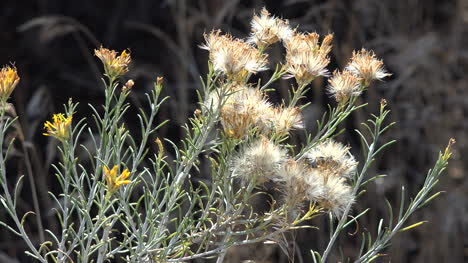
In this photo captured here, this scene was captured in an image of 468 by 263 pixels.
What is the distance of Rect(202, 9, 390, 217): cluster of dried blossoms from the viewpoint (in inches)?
35.3

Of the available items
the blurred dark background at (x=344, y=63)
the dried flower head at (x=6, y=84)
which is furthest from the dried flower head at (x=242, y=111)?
the blurred dark background at (x=344, y=63)

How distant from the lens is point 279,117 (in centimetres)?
94

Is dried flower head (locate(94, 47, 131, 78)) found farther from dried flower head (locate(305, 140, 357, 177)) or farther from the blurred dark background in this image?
the blurred dark background

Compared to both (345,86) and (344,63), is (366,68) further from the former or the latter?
(344,63)

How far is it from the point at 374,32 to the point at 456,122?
0.43m

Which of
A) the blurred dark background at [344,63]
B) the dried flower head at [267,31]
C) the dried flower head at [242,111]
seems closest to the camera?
the dried flower head at [242,111]

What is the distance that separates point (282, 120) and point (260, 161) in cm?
7

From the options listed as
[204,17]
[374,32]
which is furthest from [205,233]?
[374,32]

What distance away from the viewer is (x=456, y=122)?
2656 millimetres

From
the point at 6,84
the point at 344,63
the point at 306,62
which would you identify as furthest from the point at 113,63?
the point at 344,63

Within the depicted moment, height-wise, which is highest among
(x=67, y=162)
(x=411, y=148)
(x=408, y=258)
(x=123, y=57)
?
(x=123, y=57)

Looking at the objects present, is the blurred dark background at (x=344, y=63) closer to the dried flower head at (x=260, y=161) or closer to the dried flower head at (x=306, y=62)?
the dried flower head at (x=306, y=62)

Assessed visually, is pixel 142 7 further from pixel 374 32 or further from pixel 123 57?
pixel 123 57

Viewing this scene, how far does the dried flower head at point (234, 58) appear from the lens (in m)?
0.90
